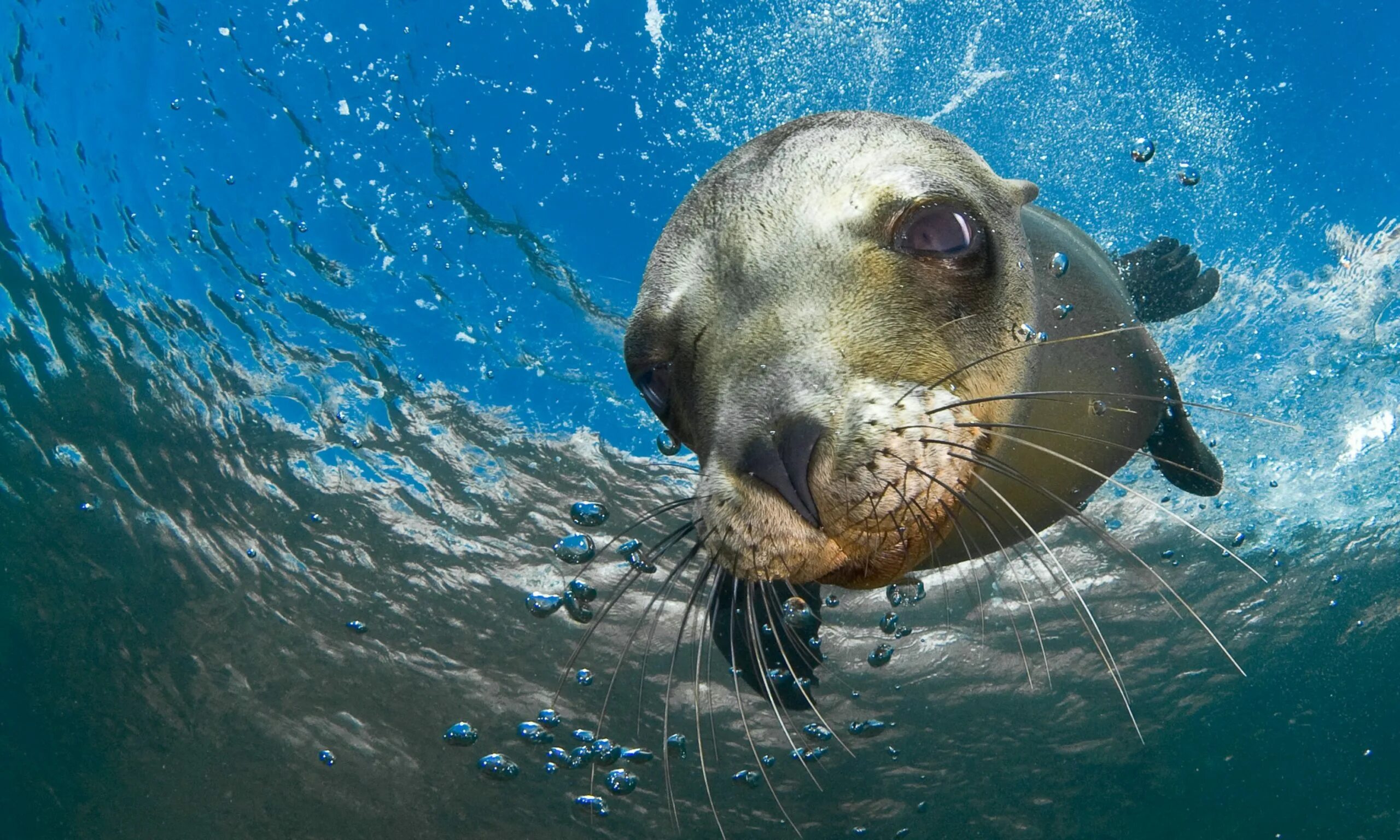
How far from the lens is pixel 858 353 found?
2.03 m

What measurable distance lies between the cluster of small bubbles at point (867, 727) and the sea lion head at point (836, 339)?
581 inches

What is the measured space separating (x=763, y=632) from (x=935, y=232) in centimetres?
282

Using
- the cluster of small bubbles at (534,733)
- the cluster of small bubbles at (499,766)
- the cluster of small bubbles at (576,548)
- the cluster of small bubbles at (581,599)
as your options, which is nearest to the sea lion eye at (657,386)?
the cluster of small bubbles at (576,548)

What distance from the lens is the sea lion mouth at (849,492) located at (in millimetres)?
1834

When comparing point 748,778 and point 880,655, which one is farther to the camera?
point 748,778

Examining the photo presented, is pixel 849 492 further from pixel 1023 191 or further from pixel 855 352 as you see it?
pixel 1023 191

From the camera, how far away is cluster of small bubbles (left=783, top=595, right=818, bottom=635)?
11.6 feet

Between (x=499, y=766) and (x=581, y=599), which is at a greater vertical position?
(x=581, y=599)

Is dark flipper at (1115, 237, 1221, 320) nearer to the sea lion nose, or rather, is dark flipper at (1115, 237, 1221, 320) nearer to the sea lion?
the sea lion

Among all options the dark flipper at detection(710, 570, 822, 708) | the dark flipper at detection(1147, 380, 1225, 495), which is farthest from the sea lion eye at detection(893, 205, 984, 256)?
the dark flipper at detection(1147, 380, 1225, 495)

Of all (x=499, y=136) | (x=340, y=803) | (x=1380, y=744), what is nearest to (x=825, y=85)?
(x=499, y=136)

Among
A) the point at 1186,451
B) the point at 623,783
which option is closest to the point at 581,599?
the point at 623,783

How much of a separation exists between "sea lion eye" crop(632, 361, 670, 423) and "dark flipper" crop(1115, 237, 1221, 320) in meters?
3.24

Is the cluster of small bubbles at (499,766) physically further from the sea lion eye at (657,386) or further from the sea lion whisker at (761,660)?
the sea lion eye at (657,386)
